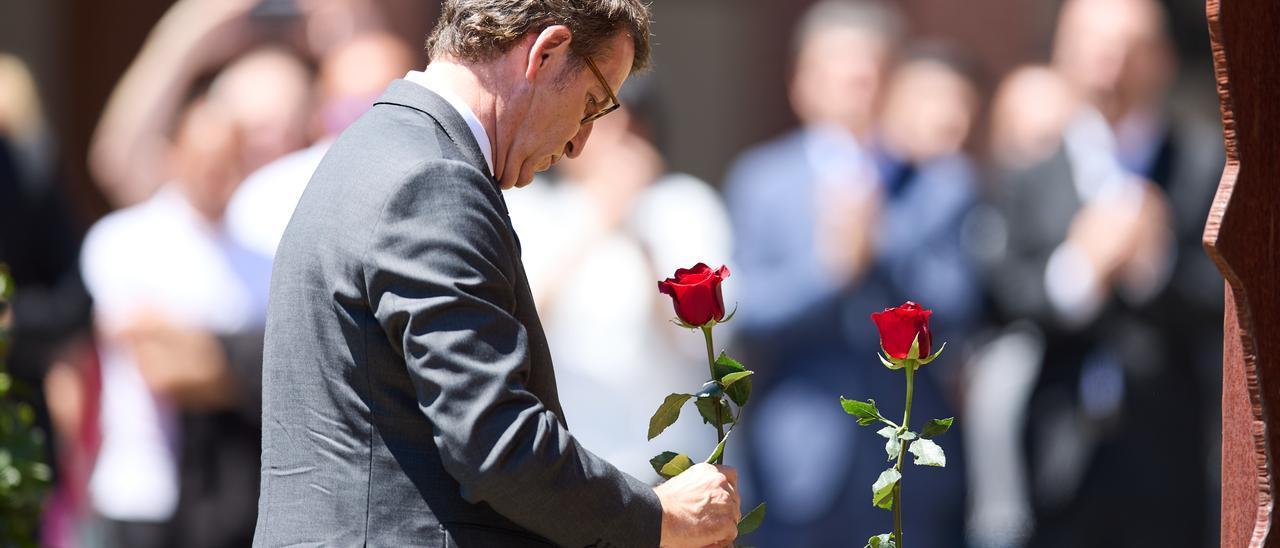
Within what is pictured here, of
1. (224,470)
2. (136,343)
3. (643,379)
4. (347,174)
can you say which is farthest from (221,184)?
(347,174)

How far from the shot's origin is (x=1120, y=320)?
5.38 metres

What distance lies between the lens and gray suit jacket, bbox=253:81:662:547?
77.9 inches

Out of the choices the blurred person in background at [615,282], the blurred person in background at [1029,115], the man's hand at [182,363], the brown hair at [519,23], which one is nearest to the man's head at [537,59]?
the brown hair at [519,23]

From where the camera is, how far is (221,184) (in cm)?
608

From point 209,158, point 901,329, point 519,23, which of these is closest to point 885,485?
point 901,329

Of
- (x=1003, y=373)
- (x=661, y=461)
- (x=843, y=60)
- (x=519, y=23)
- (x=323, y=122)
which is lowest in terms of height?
(x=1003, y=373)

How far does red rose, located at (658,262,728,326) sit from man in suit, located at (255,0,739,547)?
20 centimetres

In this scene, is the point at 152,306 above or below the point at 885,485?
below

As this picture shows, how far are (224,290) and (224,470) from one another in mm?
645

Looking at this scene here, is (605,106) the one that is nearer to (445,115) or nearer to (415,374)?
(445,115)

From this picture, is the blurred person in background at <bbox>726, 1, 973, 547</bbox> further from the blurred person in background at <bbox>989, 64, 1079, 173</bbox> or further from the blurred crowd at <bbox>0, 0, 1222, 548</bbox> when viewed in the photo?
the blurred person in background at <bbox>989, 64, 1079, 173</bbox>

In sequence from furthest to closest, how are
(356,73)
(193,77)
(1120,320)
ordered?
(193,77) < (356,73) < (1120,320)

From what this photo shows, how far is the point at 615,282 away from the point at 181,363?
1609 mm

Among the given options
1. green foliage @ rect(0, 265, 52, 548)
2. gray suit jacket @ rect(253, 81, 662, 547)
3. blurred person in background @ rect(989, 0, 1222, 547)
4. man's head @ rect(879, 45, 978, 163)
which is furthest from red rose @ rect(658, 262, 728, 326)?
man's head @ rect(879, 45, 978, 163)
